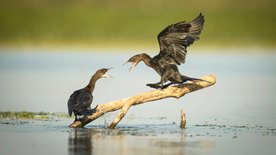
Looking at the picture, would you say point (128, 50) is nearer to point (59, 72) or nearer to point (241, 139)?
point (59, 72)

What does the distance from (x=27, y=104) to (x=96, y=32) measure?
25.5 meters

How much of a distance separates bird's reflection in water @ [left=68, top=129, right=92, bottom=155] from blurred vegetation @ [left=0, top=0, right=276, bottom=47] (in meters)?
25.3

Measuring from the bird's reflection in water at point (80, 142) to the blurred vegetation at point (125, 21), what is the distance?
2532cm

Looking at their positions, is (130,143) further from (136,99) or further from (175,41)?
(175,41)

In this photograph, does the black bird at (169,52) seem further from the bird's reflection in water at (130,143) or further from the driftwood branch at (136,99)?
the bird's reflection in water at (130,143)

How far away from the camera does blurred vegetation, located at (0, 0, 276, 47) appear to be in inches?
1705

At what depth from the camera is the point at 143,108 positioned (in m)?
19.5

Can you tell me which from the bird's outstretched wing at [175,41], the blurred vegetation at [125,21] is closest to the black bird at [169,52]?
the bird's outstretched wing at [175,41]

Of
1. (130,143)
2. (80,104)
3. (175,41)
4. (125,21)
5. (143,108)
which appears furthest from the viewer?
(125,21)

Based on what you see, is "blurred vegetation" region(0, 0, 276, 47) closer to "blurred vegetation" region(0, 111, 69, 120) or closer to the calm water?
the calm water

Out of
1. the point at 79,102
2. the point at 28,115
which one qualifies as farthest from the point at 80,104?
the point at 28,115

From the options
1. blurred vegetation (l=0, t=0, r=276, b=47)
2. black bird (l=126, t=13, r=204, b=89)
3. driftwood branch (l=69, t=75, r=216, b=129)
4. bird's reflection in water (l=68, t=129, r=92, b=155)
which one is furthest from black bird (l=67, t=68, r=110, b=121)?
blurred vegetation (l=0, t=0, r=276, b=47)

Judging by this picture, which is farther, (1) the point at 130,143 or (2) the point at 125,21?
(2) the point at 125,21

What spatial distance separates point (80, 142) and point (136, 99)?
5.63ft
